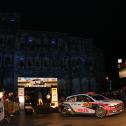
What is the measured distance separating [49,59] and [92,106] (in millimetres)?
35469

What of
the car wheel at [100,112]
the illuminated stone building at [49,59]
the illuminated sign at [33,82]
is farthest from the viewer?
the illuminated stone building at [49,59]

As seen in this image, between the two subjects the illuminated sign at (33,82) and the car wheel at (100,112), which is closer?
the car wheel at (100,112)

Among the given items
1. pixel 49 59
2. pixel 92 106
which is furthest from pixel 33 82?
pixel 92 106

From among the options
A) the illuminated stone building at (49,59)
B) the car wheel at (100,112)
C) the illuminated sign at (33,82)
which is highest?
the illuminated stone building at (49,59)

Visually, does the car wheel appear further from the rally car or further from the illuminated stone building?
the illuminated stone building

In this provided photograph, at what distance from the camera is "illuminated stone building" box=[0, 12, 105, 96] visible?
54156 mm

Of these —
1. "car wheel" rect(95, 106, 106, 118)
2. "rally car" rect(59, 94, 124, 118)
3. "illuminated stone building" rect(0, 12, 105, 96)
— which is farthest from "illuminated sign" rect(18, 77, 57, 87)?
"car wheel" rect(95, 106, 106, 118)

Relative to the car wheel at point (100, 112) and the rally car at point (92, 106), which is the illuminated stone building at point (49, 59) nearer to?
the rally car at point (92, 106)

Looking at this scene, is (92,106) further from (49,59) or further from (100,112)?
(49,59)

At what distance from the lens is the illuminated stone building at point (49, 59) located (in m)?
54.2

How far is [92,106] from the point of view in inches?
888

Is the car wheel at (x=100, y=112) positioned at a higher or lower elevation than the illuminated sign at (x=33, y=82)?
lower

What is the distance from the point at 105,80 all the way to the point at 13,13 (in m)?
22.7

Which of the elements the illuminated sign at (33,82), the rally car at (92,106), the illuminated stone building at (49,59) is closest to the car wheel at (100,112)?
the rally car at (92,106)
